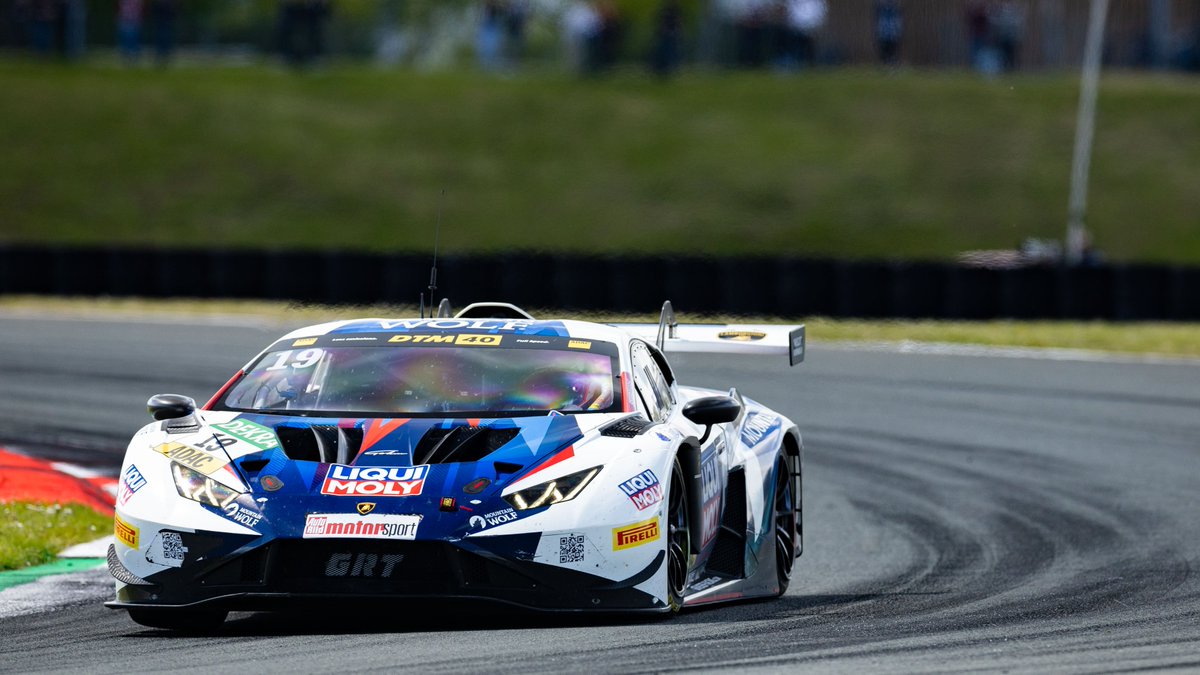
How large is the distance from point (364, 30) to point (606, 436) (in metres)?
80.4

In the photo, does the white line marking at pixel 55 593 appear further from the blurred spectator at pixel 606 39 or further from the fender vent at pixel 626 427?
the blurred spectator at pixel 606 39

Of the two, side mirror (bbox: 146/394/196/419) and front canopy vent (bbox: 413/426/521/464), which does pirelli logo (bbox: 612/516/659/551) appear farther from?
side mirror (bbox: 146/394/196/419)

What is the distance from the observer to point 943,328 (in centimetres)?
2097

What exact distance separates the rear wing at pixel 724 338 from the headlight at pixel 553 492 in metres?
2.18

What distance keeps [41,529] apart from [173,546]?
310cm

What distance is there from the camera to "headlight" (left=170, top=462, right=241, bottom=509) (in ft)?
20.0

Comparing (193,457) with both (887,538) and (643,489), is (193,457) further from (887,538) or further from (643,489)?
(887,538)

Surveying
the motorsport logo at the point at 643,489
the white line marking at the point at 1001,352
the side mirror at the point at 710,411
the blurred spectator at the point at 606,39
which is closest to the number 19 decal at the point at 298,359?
the side mirror at the point at 710,411

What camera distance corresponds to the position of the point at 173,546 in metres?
6.10

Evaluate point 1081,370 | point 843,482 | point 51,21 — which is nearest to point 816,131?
point 51,21

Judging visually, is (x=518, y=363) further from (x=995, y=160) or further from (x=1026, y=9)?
(x=1026, y=9)

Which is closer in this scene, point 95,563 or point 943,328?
point 95,563

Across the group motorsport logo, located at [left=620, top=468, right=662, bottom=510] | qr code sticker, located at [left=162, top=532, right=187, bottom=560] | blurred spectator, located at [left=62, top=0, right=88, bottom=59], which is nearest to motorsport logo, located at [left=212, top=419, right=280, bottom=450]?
qr code sticker, located at [left=162, top=532, right=187, bottom=560]

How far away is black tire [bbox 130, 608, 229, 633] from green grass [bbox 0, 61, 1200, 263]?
2813cm
